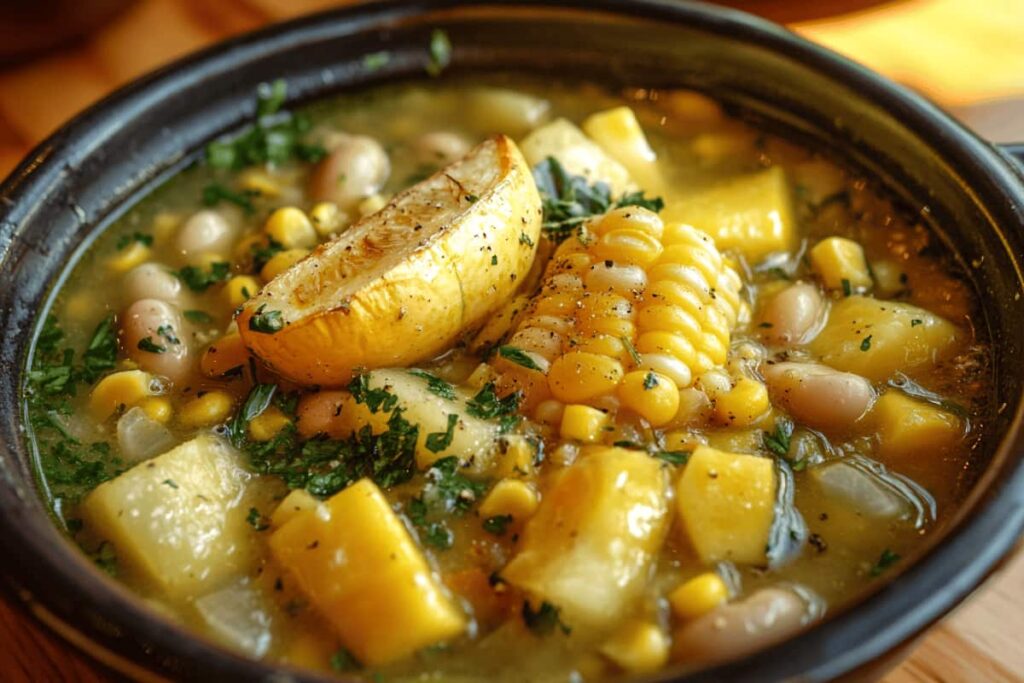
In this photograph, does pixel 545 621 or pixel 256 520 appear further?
pixel 256 520

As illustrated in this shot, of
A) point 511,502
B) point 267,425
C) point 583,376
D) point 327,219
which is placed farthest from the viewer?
point 327,219

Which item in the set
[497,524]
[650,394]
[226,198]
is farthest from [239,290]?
[650,394]

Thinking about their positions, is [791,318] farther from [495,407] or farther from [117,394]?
[117,394]

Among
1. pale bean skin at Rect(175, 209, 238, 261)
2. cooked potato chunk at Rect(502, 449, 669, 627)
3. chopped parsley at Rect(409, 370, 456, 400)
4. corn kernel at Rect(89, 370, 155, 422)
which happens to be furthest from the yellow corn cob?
pale bean skin at Rect(175, 209, 238, 261)

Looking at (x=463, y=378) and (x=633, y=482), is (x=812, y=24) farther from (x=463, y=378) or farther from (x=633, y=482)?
(x=633, y=482)

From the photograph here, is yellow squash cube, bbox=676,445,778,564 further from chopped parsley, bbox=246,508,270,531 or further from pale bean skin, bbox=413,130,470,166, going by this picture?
pale bean skin, bbox=413,130,470,166

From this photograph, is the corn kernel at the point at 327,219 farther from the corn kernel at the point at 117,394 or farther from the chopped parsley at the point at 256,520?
the chopped parsley at the point at 256,520

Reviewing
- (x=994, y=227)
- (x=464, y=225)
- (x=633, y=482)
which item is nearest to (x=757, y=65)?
(x=994, y=227)
